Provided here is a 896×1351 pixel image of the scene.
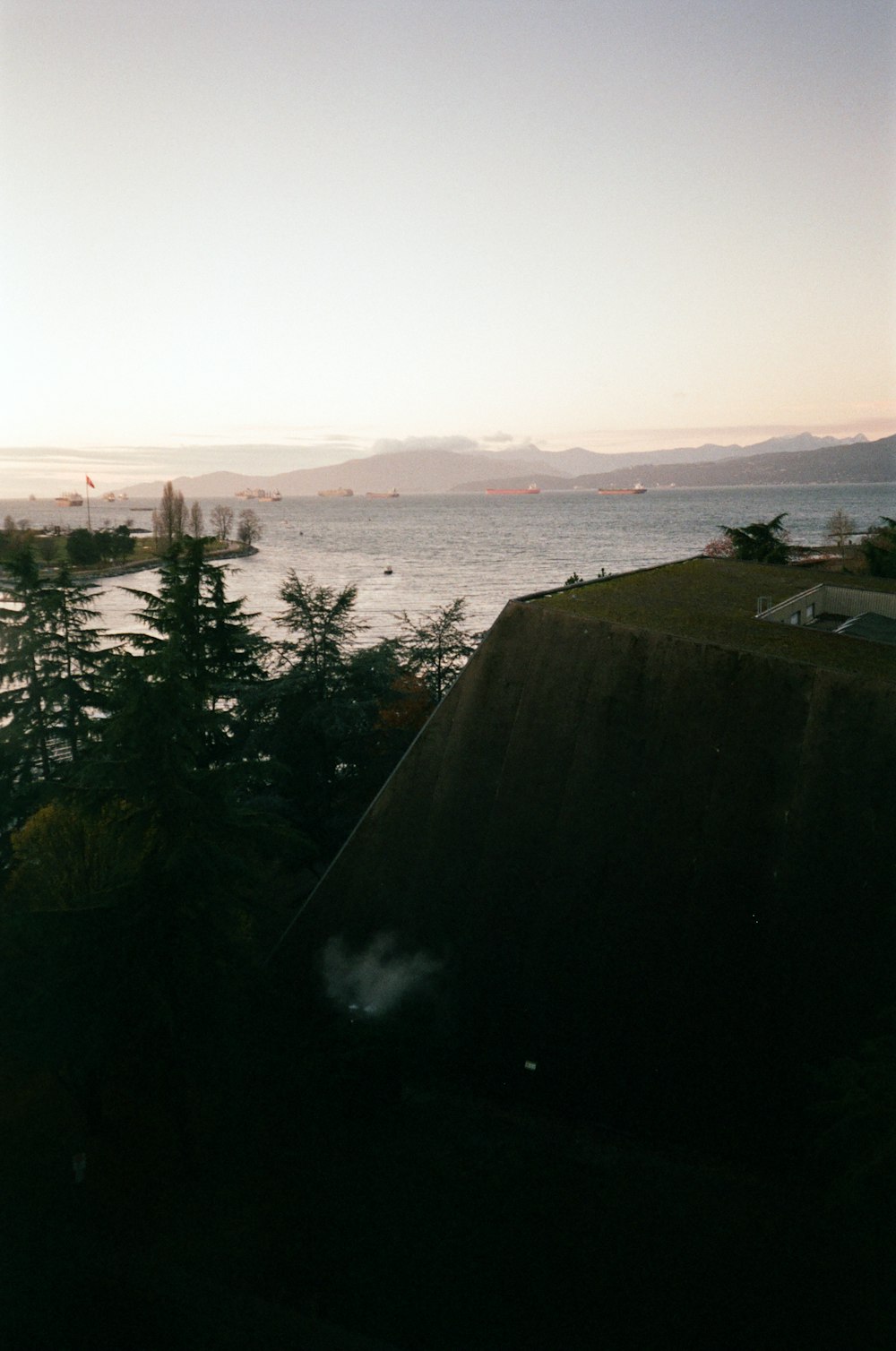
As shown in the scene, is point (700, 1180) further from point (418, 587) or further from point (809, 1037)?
point (418, 587)

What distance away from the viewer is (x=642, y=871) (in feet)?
41.1

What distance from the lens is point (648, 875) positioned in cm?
1248

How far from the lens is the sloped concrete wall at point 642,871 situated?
11492 mm

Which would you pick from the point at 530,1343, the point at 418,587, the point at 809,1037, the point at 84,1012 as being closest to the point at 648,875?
the point at 809,1037

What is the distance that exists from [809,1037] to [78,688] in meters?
18.8

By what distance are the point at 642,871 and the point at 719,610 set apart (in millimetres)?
6248

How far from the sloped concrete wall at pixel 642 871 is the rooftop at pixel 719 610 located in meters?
0.66

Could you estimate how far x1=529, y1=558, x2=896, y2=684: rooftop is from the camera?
43.0 ft

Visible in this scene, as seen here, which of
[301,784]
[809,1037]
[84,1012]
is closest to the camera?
[84,1012]

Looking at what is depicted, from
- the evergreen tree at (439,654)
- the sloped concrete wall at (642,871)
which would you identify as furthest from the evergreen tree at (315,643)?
the sloped concrete wall at (642,871)

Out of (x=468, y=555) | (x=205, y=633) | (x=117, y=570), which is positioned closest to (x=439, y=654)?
(x=205, y=633)

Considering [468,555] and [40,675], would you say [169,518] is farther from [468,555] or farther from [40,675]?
[40,675]

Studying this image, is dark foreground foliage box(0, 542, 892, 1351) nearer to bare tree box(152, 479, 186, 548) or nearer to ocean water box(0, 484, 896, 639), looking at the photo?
ocean water box(0, 484, 896, 639)

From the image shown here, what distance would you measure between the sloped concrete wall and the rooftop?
2.18ft
